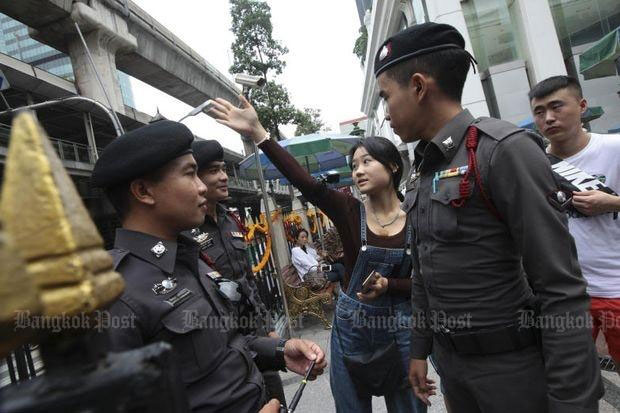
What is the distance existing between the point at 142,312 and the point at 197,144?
6.24ft

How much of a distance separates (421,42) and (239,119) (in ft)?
3.98

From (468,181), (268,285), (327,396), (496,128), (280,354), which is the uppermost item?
(496,128)

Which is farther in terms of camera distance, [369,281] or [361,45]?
[361,45]

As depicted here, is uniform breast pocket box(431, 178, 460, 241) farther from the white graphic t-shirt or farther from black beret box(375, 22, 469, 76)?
the white graphic t-shirt

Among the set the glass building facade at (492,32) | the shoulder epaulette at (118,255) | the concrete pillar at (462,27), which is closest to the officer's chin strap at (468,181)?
the shoulder epaulette at (118,255)

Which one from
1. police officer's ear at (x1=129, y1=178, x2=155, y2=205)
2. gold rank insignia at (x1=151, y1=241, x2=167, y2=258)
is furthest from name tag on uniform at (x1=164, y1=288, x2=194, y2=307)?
police officer's ear at (x1=129, y1=178, x2=155, y2=205)

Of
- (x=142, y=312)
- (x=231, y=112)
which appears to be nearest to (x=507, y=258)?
(x=142, y=312)

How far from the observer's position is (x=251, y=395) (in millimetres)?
1431

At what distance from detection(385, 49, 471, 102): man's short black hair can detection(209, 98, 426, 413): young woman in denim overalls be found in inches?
37.4

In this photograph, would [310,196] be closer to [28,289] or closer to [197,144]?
[197,144]

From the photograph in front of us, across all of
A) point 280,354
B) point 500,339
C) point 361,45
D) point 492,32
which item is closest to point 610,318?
point 500,339

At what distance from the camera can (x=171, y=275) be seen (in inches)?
57.0

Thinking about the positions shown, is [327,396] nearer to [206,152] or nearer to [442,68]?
[206,152]

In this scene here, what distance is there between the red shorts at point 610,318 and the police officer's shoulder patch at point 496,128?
151 centimetres
